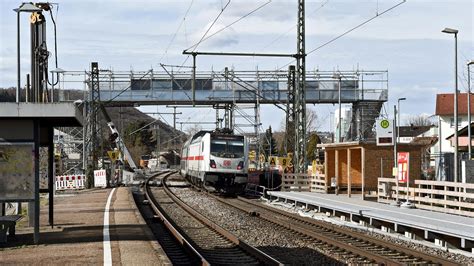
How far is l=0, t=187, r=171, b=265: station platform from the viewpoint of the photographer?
38.5ft

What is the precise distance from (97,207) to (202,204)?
20.3ft

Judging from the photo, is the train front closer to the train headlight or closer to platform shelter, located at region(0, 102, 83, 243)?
the train headlight

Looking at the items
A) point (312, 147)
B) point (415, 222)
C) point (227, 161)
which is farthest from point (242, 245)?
point (312, 147)

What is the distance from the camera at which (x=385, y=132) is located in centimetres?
2412

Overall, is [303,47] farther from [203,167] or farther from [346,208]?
[346,208]

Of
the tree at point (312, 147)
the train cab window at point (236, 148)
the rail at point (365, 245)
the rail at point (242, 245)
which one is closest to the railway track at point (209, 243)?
the rail at point (242, 245)

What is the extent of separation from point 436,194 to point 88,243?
1231 centimetres

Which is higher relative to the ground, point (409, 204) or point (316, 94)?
point (316, 94)

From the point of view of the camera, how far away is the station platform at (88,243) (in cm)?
1175

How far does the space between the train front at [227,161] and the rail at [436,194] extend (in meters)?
11.6

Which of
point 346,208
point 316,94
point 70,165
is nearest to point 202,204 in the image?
point 346,208

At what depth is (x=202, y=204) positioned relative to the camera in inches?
1178

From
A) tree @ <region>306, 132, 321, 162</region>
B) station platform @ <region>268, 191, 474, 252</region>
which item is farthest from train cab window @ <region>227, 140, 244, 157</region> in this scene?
tree @ <region>306, 132, 321, 162</region>

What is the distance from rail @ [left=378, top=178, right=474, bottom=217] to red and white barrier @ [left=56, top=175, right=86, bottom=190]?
2346 centimetres
